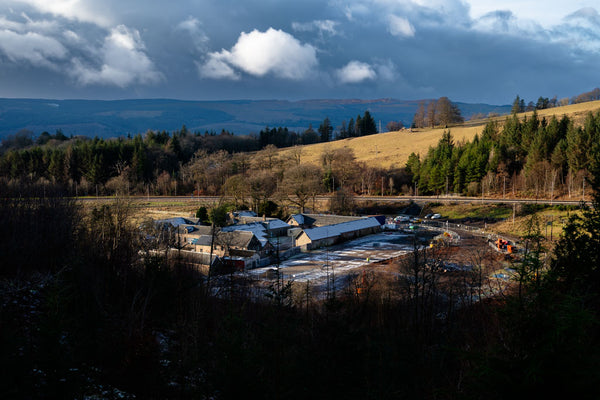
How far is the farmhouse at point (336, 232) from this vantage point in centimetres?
3866

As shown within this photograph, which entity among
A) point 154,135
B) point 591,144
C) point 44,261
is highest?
point 154,135

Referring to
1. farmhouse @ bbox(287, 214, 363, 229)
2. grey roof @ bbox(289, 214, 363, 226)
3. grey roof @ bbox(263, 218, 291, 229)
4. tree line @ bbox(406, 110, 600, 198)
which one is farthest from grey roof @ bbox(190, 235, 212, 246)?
tree line @ bbox(406, 110, 600, 198)

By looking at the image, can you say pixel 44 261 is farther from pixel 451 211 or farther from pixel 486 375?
pixel 451 211

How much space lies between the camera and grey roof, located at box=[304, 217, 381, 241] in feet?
129

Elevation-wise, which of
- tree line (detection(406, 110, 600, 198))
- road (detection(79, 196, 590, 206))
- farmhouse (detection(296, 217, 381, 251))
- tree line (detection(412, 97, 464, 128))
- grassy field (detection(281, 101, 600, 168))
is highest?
tree line (detection(412, 97, 464, 128))

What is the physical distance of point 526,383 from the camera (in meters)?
3.97

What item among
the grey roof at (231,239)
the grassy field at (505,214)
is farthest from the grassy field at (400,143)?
the grey roof at (231,239)

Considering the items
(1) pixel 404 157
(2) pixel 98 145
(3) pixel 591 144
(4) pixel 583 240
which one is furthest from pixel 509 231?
(2) pixel 98 145

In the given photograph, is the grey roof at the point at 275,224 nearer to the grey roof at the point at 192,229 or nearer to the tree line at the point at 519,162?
the grey roof at the point at 192,229

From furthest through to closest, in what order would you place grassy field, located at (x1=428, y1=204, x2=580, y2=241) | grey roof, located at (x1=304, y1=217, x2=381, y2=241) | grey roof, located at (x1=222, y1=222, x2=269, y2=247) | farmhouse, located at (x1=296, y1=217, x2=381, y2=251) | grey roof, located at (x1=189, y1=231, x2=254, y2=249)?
grassy field, located at (x1=428, y1=204, x2=580, y2=241) < grey roof, located at (x1=304, y1=217, x2=381, y2=241) < farmhouse, located at (x1=296, y1=217, x2=381, y2=251) < grey roof, located at (x1=222, y1=222, x2=269, y2=247) < grey roof, located at (x1=189, y1=231, x2=254, y2=249)

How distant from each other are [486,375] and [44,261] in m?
13.0

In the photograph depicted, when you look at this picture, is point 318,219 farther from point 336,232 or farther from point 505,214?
point 505,214

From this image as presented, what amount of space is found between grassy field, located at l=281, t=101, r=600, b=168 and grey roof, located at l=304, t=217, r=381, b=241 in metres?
31.2

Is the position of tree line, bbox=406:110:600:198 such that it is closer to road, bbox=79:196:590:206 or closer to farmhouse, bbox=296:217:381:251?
road, bbox=79:196:590:206
